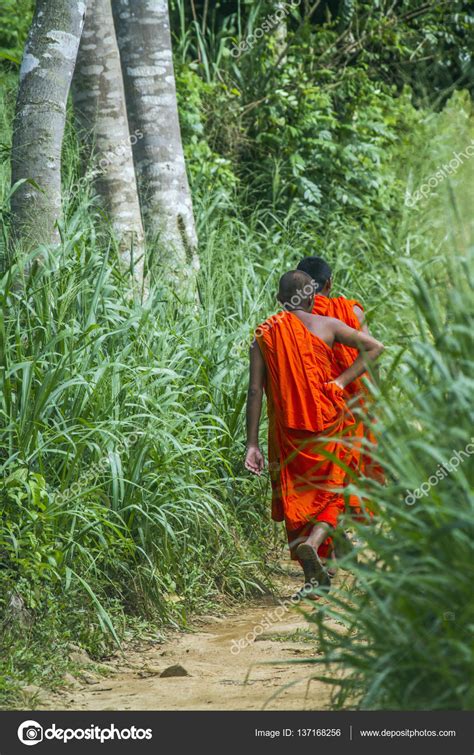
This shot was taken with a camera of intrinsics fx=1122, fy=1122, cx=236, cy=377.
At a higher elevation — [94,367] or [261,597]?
[94,367]

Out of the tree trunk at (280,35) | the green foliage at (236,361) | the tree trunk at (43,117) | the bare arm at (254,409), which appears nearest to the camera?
the green foliage at (236,361)

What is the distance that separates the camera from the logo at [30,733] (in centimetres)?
300

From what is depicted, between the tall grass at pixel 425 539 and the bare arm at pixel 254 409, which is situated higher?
the tall grass at pixel 425 539

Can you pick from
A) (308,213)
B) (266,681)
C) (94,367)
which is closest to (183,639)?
(266,681)

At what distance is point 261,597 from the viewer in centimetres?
583

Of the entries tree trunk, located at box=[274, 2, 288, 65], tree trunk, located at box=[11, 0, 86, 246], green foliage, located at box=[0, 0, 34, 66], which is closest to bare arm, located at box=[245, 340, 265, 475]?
tree trunk, located at box=[11, 0, 86, 246]

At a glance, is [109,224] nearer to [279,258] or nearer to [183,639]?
[279,258]

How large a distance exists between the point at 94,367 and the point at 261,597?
59.3 inches

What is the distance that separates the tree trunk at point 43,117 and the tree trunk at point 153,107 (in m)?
1.89

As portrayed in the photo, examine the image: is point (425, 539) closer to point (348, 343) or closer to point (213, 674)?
point (213, 674)

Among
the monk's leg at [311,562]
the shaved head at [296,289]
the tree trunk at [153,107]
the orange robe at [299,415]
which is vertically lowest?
the monk's leg at [311,562]

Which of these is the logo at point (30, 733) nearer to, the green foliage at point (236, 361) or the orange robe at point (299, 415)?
the green foliage at point (236, 361)

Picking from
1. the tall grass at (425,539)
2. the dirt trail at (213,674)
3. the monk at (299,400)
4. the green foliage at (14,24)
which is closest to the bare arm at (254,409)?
the monk at (299,400)

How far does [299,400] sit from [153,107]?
10.5 ft
